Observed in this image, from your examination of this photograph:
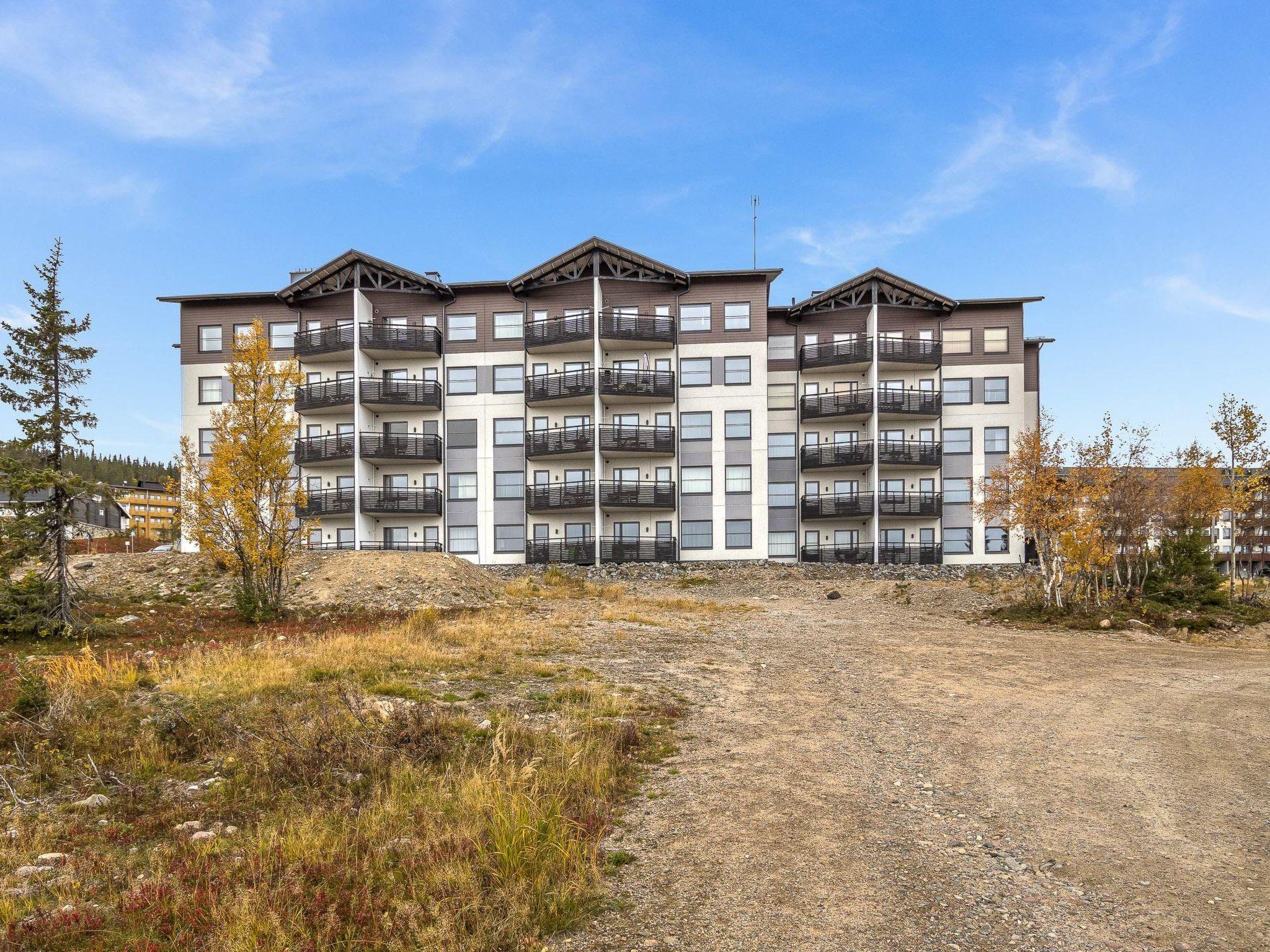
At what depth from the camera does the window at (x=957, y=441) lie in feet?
157

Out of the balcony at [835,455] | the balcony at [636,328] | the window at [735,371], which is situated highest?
the balcony at [636,328]

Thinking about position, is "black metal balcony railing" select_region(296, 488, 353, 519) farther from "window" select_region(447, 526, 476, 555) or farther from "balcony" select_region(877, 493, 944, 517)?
"balcony" select_region(877, 493, 944, 517)

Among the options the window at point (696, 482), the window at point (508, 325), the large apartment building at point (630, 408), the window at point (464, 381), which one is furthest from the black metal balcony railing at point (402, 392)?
the window at point (696, 482)

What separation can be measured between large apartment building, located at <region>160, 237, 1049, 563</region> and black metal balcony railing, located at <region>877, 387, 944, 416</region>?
0.17 meters

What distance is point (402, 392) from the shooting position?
1797 inches

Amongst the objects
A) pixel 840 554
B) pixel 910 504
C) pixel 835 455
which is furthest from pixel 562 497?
pixel 910 504

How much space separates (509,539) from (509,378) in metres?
10.6

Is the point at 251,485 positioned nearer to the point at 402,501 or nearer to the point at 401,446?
the point at 401,446

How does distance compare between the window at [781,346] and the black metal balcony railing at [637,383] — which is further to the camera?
the window at [781,346]

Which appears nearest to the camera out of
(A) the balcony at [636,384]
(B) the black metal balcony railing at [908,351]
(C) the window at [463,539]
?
(A) the balcony at [636,384]

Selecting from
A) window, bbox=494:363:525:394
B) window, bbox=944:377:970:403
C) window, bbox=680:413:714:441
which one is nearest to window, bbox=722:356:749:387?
window, bbox=680:413:714:441

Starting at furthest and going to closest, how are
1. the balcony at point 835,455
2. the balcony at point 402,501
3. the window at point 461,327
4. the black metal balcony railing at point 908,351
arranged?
the window at point 461,327 < the black metal balcony railing at point 908,351 < the balcony at point 835,455 < the balcony at point 402,501

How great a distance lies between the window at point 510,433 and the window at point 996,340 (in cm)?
3159

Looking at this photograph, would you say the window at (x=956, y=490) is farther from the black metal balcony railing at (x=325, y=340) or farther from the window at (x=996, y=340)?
the black metal balcony railing at (x=325, y=340)
